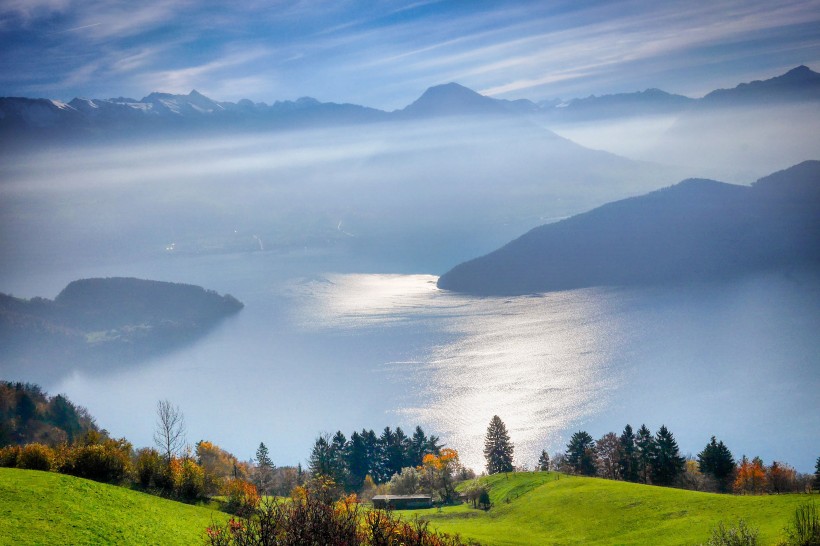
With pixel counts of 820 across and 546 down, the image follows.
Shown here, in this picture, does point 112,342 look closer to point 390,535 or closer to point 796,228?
point 390,535

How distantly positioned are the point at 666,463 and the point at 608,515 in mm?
17414

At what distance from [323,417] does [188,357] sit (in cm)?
5181

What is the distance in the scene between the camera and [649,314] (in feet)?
426

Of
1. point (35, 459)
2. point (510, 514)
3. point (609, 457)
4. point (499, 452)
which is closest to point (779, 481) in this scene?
point (609, 457)

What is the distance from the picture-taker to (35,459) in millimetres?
22953

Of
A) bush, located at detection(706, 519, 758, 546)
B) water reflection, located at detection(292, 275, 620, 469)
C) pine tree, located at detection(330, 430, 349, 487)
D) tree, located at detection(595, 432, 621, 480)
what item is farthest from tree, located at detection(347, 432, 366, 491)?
bush, located at detection(706, 519, 758, 546)

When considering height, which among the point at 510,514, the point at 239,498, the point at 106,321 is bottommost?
the point at 510,514

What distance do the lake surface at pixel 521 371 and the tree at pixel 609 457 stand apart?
17212mm

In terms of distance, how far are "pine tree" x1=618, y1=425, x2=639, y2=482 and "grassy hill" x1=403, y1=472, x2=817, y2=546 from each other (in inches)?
362

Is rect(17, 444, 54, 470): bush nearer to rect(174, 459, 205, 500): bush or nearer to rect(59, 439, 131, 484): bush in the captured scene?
rect(59, 439, 131, 484): bush

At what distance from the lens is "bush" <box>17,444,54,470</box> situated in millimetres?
22859

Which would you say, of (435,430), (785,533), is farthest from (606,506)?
(435,430)

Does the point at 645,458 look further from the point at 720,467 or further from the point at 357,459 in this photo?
the point at 357,459

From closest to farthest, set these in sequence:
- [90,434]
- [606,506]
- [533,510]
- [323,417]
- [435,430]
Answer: [90,434]
[606,506]
[533,510]
[435,430]
[323,417]
